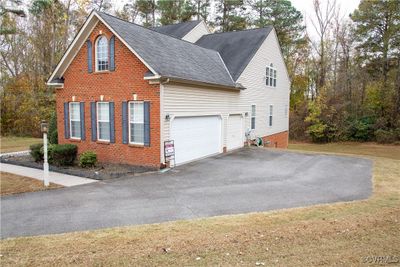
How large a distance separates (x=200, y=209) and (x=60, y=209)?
347 cm

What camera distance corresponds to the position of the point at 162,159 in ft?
37.7

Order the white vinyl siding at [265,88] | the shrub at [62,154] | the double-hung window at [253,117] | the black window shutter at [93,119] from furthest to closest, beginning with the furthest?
1. the double-hung window at [253,117]
2. the white vinyl siding at [265,88]
3. the black window shutter at [93,119]
4. the shrub at [62,154]

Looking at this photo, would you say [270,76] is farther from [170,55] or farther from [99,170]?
[99,170]

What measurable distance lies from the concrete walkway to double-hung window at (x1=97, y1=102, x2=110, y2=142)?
248 centimetres

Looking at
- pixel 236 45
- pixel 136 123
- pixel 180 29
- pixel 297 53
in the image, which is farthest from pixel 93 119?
pixel 297 53

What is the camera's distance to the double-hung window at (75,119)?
13859 mm

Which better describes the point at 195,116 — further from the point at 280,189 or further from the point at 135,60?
the point at 280,189

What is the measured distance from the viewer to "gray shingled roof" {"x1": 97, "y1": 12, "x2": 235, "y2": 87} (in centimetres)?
1160

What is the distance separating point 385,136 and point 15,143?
3152 centimetres

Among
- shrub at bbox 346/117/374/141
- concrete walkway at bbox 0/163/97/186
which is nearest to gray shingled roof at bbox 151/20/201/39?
concrete walkway at bbox 0/163/97/186

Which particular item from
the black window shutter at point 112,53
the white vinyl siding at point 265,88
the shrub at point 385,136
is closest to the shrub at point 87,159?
the black window shutter at point 112,53

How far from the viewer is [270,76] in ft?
71.6

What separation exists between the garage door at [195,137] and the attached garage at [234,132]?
1169 millimetres

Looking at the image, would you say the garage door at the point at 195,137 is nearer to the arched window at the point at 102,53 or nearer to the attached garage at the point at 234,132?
the attached garage at the point at 234,132
